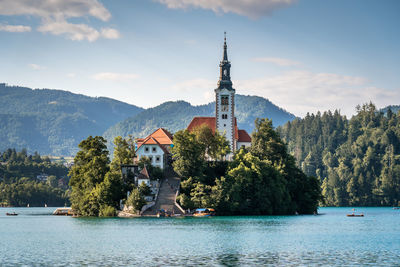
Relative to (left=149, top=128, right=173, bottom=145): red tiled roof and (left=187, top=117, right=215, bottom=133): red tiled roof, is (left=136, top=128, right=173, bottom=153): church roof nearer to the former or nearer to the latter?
(left=149, top=128, right=173, bottom=145): red tiled roof

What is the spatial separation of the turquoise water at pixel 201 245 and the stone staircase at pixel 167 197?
52.0 ft

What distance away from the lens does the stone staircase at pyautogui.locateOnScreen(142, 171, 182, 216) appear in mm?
111000

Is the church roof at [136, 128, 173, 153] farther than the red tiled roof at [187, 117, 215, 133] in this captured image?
No

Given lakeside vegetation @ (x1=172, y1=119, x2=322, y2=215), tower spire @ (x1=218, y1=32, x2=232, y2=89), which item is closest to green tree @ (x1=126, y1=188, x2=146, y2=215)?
lakeside vegetation @ (x1=172, y1=119, x2=322, y2=215)

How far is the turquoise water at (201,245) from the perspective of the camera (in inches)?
2000

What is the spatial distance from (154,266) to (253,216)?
70195 millimetres

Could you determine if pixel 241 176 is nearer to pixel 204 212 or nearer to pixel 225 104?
pixel 204 212

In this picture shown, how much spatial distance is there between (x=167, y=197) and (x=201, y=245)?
49327 mm

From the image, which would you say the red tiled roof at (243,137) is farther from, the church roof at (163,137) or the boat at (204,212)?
the boat at (204,212)

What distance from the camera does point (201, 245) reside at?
6359cm

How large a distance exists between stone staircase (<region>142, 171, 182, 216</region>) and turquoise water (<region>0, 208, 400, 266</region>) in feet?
52.0

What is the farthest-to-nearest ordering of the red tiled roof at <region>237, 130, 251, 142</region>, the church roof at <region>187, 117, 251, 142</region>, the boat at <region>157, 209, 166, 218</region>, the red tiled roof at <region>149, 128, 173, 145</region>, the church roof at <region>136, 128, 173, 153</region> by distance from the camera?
the red tiled roof at <region>237, 130, 251, 142</region>
the church roof at <region>187, 117, 251, 142</region>
the red tiled roof at <region>149, 128, 173, 145</region>
the church roof at <region>136, 128, 173, 153</region>
the boat at <region>157, 209, 166, 218</region>

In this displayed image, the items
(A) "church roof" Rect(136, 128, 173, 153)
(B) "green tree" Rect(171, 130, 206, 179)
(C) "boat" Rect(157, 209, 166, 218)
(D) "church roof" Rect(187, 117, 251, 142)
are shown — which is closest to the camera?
(C) "boat" Rect(157, 209, 166, 218)

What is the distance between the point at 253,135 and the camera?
123m
